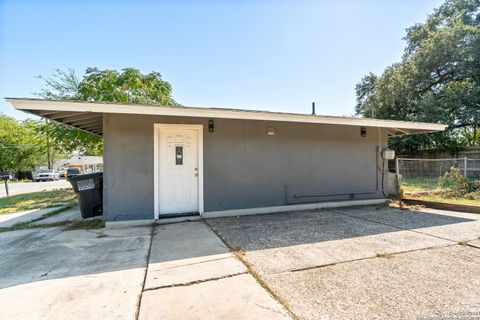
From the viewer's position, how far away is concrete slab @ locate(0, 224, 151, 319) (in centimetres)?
209

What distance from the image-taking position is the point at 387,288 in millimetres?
2422

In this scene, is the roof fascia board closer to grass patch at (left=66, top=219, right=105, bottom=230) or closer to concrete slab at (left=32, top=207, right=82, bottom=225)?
grass patch at (left=66, top=219, right=105, bottom=230)

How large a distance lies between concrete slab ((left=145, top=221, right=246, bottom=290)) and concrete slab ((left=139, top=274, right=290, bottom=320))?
0.19 m

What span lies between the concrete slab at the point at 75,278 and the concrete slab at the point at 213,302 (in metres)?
0.20

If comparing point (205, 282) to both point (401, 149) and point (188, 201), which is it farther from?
point (401, 149)

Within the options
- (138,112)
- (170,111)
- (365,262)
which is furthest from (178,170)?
(365,262)

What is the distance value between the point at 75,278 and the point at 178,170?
296 centimetres

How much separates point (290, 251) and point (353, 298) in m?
1.23

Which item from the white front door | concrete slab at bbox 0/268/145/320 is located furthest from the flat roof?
concrete slab at bbox 0/268/145/320

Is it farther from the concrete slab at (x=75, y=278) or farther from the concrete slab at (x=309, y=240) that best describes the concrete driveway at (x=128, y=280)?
the concrete slab at (x=309, y=240)

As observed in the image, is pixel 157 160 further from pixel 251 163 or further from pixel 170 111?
pixel 251 163

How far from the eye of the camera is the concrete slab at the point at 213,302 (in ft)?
6.55

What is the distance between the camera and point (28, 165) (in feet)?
112

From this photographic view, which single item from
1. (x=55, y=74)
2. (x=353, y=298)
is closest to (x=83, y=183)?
(x=353, y=298)
